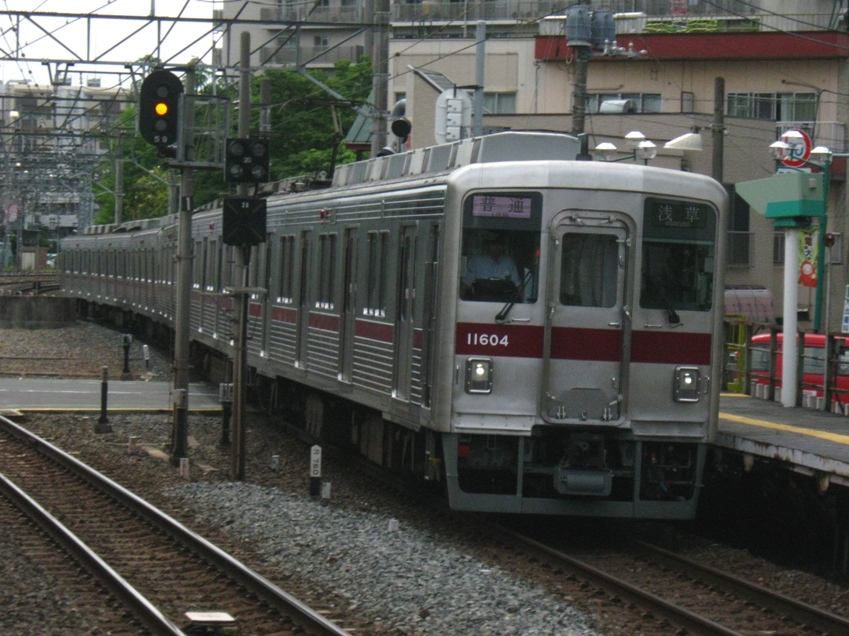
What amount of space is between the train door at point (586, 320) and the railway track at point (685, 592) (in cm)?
102

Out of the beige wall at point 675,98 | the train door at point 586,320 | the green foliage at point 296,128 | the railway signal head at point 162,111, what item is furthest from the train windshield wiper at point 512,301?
the green foliage at point 296,128

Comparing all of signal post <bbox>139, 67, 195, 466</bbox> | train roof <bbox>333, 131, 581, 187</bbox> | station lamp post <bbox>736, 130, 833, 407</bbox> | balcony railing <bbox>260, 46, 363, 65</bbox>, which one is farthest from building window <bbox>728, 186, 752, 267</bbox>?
balcony railing <bbox>260, 46, 363, 65</bbox>

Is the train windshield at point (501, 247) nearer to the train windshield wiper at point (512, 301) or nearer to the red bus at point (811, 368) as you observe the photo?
the train windshield wiper at point (512, 301)

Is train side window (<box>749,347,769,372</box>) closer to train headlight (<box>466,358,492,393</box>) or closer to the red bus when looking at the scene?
the red bus

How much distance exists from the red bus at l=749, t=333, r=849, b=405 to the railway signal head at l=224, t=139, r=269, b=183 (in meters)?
5.56

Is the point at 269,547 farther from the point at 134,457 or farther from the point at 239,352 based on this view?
the point at 134,457

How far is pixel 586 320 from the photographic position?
418 inches

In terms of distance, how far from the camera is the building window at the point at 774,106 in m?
37.6

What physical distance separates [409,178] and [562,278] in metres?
2.40

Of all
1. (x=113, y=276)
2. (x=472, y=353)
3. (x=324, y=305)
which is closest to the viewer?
(x=472, y=353)

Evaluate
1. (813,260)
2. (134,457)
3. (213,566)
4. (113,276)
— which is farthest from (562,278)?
(113,276)

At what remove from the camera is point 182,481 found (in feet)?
46.5

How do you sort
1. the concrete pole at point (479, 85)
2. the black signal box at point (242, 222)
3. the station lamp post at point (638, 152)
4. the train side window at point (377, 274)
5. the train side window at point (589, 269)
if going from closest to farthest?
A: 1. the train side window at point (589, 269)
2. the train side window at point (377, 274)
3. the station lamp post at point (638, 152)
4. the black signal box at point (242, 222)
5. the concrete pole at point (479, 85)

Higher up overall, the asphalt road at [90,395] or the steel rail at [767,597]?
the steel rail at [767,597]
